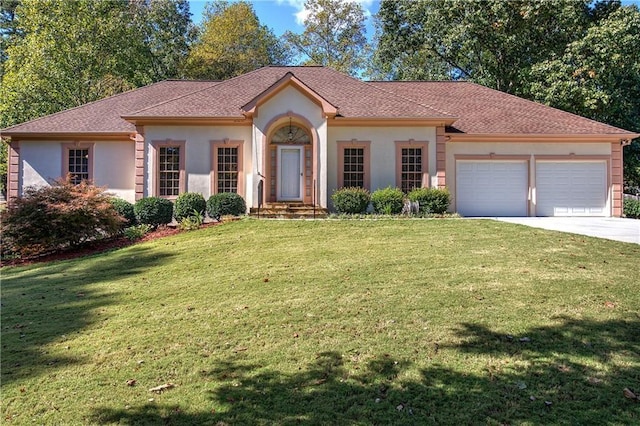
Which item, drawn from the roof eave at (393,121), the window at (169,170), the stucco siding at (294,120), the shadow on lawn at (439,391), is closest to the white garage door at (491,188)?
the roof eave at (393,121)

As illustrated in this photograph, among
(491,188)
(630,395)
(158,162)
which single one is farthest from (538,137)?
(158,162)

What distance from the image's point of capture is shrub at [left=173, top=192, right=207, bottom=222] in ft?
44.5

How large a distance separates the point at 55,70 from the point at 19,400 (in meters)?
23.6

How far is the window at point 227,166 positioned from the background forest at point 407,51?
44.4ft

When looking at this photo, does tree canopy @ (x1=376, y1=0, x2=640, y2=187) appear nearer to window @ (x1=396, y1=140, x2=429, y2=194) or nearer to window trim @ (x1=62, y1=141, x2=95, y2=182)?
window @ (x1=396, y1=140, x2=429, y2=194)

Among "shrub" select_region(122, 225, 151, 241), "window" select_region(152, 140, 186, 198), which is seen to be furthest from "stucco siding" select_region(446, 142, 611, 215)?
"shrub" select_region(122, 225, 151, 241)

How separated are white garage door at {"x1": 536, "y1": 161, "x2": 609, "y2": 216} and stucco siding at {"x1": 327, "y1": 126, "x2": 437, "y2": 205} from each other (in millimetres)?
4605

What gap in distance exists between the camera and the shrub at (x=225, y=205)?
1348 centimetres

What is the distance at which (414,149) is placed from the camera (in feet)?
49.3

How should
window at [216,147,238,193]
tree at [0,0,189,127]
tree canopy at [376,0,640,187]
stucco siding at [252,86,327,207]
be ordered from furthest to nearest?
tree at [0,0,189,127], tree canopy at [376,0,640,187], window at [216,147,238,193], stucco siding at [252,86,327,207]

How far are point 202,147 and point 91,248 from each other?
5.29 m

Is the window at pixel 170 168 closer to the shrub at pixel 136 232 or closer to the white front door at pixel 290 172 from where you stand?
the shrub at pixel 136 232

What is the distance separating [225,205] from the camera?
44.2ft

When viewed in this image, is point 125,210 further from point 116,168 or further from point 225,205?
point 225,205
